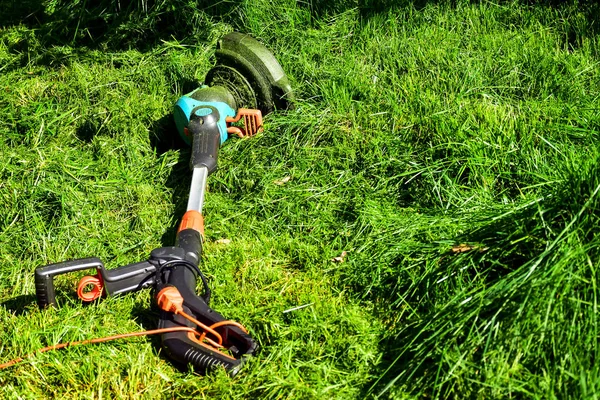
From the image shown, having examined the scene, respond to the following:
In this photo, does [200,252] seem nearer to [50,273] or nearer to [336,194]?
[50,273]

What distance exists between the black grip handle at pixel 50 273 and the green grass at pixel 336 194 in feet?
0.25

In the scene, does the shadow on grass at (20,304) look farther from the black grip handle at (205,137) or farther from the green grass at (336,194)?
the black grip handle at (205,137)

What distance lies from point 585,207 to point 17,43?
4.01 m

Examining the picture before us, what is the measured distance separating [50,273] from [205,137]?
1.21m

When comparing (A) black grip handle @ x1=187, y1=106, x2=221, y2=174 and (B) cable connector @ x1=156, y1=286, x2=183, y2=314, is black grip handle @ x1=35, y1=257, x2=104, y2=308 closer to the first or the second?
(B) cable connector @ x1=156, y1=286, x2=183, y2=314

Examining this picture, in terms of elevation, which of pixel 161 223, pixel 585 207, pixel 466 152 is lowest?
pixel 161 223

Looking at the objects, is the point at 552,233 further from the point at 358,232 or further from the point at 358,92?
the point at 358,92

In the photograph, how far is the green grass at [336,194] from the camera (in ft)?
8.04

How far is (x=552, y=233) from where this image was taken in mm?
2496

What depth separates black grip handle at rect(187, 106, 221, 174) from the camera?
369 cm

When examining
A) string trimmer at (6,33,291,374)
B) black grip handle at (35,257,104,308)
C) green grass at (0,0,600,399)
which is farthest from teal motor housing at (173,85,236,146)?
black grip handle at (35,257,104,308)

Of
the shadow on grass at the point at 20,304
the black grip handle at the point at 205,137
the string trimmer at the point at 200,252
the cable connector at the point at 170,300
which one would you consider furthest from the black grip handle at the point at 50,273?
the black grip handle at the point at 205,137

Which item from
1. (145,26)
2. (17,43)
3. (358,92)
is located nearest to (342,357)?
(358,92)

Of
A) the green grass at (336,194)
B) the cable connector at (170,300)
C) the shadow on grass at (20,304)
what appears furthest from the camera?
the shadow on grass at (20,304)
